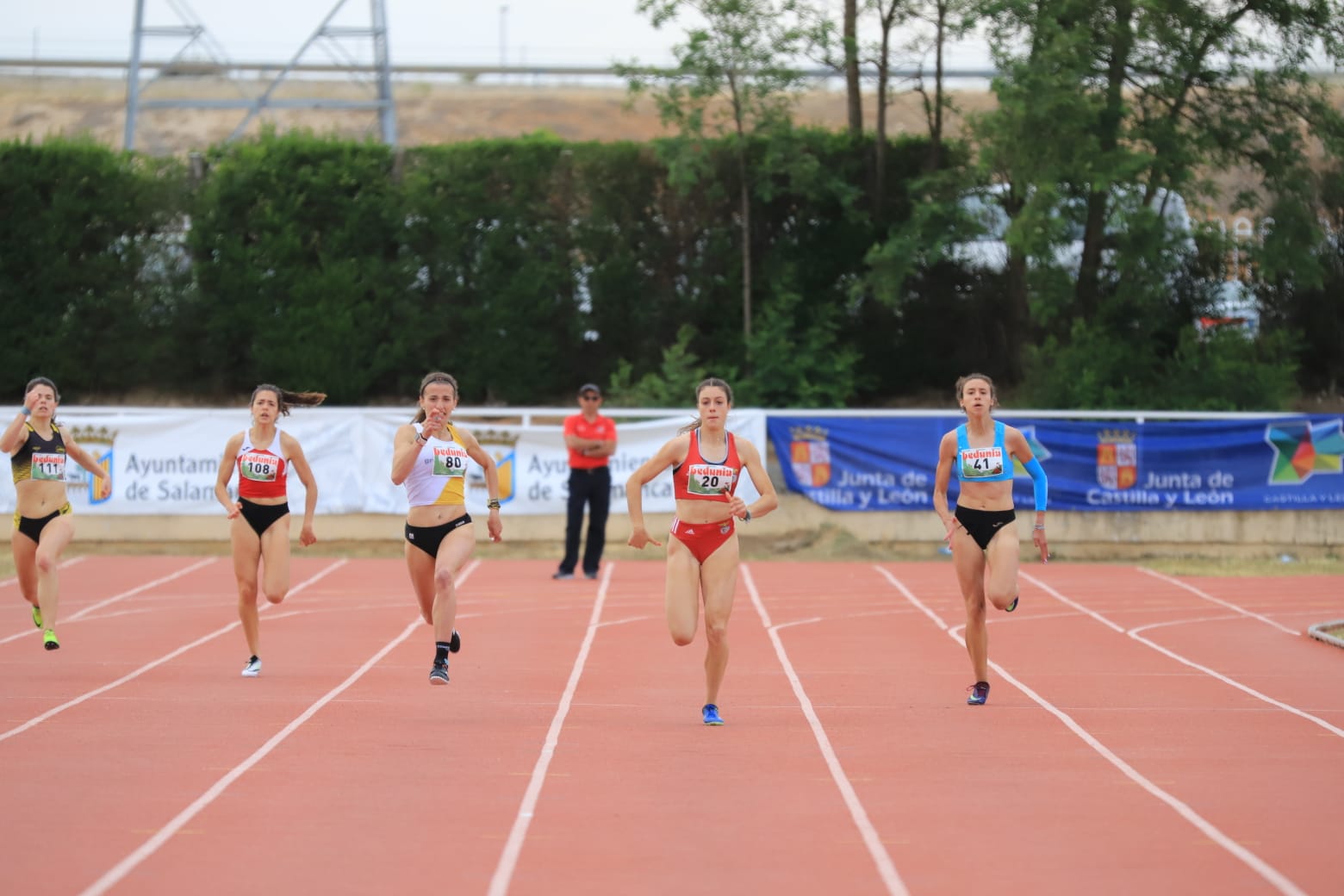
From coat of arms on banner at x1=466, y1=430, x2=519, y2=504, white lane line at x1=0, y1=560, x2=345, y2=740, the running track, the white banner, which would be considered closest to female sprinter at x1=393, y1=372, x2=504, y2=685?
the running track

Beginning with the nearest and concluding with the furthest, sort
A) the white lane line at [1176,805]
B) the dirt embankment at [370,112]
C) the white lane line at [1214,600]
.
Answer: the white lane line at [1176,805]
the white lane line at [1214,600]
the dirt embankment at [370,112]

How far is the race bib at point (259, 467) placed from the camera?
1012cm

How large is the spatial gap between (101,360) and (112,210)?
248cm

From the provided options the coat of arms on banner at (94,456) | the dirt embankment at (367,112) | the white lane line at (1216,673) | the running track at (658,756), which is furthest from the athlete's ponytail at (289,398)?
the dirt embankment at (367,112)

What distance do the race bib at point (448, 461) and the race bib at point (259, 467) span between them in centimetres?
124

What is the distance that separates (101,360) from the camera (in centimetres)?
2602

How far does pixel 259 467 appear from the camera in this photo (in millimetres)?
10133

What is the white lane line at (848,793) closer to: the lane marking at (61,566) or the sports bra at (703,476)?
→ the sports bra at (703,476)

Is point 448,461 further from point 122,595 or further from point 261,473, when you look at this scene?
point 122,595

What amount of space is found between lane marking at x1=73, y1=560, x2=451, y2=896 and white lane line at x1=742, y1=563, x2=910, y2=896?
108 inches

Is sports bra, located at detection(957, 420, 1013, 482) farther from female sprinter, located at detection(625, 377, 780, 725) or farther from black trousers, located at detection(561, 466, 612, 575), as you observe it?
black trousers, located at detection(561, 466, 612, 575)

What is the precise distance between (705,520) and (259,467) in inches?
126

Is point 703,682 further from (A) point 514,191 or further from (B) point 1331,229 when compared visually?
(B) point 1331,229

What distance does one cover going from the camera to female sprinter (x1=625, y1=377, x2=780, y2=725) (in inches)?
337
